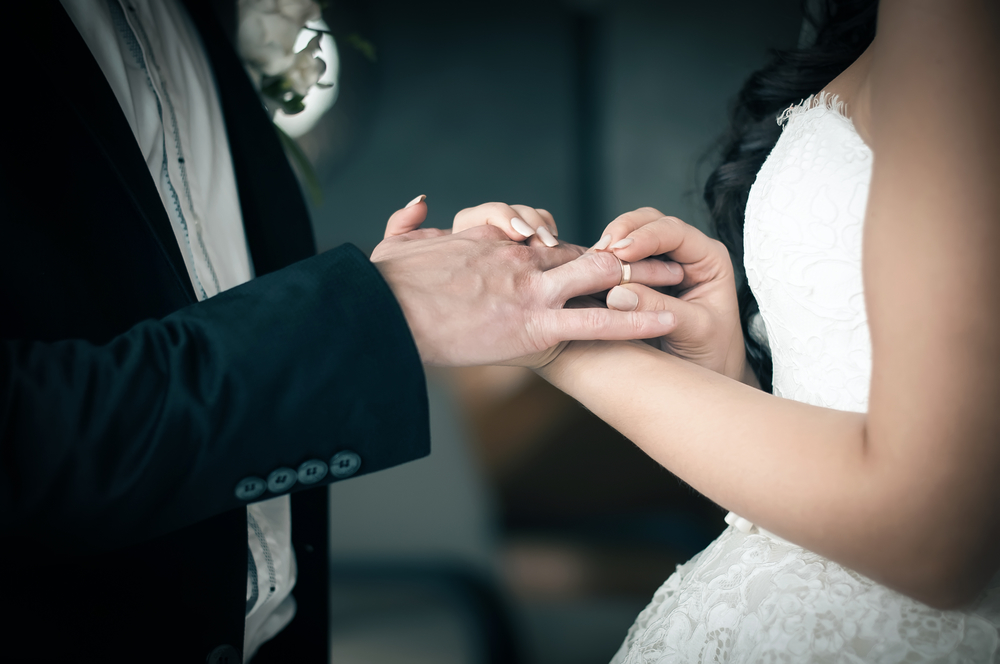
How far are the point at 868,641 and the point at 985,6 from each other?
1.60 feet

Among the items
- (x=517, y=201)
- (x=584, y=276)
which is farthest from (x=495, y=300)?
(x=517, y=201)

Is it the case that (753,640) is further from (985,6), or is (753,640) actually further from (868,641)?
(985,6)

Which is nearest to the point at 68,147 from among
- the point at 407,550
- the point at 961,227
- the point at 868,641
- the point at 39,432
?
the point at 39,432

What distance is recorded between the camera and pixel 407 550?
1.45m

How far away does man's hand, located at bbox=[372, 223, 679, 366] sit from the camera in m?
0.48

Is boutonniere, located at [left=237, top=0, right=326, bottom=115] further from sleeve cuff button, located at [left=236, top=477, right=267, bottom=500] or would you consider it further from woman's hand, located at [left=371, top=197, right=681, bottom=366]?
sleeve cuff button, located at [left=236, top=477, right=267, bottom=500]

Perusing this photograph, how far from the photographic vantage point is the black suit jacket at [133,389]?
0.37 metres

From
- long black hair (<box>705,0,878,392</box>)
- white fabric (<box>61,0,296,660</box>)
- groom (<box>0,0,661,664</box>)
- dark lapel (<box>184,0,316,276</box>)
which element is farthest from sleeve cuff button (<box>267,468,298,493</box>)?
long black hair (<box>705,0,878,392</box>)

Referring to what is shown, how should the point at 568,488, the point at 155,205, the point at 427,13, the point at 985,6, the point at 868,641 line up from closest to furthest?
the point at 985,6
the point at 868,641
the point at 155,205
the point at 568,488
the point at 427,13

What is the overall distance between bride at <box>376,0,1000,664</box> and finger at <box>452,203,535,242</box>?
4 cm

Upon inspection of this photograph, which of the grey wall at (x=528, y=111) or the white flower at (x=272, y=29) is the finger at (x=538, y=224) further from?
the grey wall at (x=528, y=111)

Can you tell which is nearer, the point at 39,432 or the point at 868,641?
the point at 39,432

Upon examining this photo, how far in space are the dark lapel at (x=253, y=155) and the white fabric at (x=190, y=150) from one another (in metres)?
0.02

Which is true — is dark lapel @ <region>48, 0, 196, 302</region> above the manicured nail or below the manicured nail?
above
